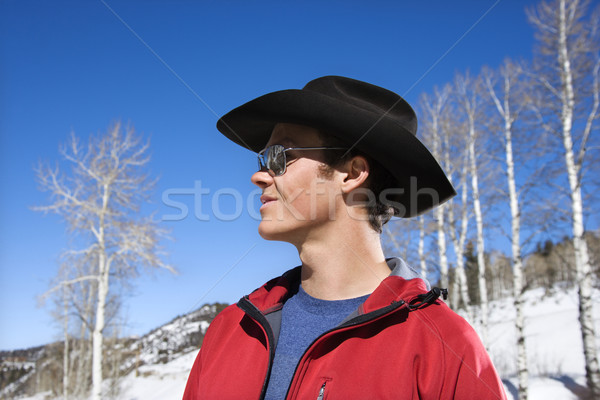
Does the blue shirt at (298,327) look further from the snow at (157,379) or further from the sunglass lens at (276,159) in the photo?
the snow at (157,379)

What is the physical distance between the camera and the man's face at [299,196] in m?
2.04

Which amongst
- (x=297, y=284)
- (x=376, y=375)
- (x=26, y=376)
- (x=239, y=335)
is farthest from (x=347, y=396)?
(x=26, y=376)

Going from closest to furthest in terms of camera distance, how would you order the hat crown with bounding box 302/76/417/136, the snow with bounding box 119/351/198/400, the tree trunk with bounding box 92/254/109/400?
the hat crown with bounding box 302/76/417/136
the tree trunk with bounding box 92/254/109/400
the snow with bounding box 119/351/198/400

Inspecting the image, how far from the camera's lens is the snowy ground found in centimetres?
1236

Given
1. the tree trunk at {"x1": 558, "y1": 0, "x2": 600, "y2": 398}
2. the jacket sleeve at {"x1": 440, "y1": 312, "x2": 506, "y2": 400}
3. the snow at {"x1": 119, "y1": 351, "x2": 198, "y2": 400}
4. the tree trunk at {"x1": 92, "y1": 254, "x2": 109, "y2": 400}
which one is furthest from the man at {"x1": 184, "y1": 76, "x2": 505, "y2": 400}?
the snow at {"x1": 119, "y1": 351, "x2": 198, "y2": 400}

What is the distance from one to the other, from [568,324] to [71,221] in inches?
1087

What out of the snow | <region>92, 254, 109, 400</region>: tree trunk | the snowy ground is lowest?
the snow

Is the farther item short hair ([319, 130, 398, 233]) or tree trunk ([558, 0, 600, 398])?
tree trunk ([558, 0, 600, 398])

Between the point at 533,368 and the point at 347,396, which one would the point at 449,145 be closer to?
the point at 533,368

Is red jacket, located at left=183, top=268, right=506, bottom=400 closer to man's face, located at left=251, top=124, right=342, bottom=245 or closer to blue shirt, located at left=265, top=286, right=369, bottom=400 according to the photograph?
blue shirt, located at left=265, top=286, right=369, bottom=400

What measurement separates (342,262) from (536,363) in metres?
16.2

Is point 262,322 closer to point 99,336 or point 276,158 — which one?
point 276,158

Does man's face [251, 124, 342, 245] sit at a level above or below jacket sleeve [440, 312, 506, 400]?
above

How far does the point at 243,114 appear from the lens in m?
2.42
